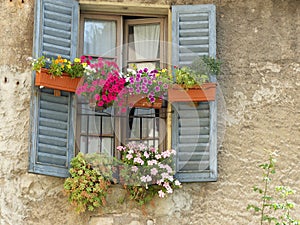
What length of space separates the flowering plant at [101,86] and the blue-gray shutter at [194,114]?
52 centimetres

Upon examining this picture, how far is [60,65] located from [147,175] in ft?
3.89

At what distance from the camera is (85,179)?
6.77 meters

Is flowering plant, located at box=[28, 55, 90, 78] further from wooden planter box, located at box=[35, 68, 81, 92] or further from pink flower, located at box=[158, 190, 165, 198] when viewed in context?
pink flower, located at box=[158, 190, 165, 198]

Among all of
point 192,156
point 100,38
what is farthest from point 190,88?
point 100,38

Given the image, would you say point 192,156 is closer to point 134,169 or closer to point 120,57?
point 134,169

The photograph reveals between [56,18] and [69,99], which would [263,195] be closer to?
[69,99]

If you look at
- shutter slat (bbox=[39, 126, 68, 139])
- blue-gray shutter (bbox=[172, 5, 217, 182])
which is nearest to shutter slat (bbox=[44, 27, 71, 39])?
shutter slat (bbox=[39, 126, 68, 139])

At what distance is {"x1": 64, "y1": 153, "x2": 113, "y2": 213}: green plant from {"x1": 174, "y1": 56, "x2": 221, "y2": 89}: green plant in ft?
3.12

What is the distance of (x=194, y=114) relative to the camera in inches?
281

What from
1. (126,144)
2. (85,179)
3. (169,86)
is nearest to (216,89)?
(169,86)

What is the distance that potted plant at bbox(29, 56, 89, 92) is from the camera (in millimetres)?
6871

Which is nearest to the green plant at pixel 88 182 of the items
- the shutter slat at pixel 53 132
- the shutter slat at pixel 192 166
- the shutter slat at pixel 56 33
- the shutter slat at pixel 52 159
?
the shutter slat at pixel 52 159

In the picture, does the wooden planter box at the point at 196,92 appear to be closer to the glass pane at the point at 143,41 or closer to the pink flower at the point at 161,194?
the glass pane at the point at 143,41

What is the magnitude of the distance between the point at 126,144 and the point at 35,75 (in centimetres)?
101
